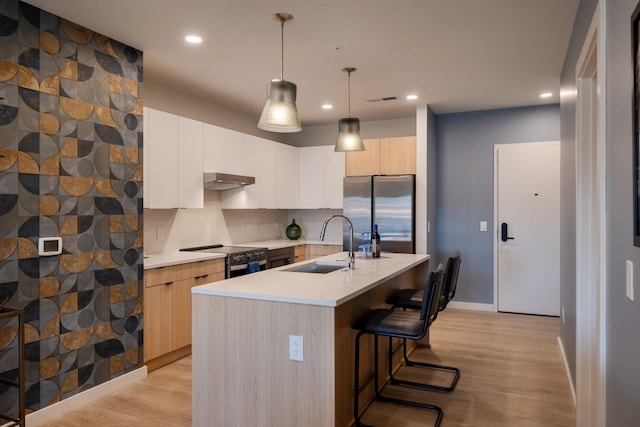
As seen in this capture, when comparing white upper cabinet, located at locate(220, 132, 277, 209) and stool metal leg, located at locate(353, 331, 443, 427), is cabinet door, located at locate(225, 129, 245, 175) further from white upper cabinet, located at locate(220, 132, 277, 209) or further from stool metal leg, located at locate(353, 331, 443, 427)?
stool metal leg, located at locate(353, 331, 443, 427)

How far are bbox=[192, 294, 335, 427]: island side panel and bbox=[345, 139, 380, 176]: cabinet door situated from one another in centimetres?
354

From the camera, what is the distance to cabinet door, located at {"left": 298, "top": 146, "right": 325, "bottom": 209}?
6207 millimetres

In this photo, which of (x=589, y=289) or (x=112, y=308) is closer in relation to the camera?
(x=589, y=289)

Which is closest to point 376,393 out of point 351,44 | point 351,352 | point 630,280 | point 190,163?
point 351,352

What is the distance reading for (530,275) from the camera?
5488mm

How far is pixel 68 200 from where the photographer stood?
2.95 metres

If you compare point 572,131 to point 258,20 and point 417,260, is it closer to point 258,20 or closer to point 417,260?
point 417,260

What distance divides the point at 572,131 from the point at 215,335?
2763mm

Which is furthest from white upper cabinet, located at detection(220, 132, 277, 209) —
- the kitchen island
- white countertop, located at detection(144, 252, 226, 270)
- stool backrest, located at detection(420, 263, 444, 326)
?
stool backrest, located at detection(420, 263, 444, 326)

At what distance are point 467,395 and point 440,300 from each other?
2.34 feet

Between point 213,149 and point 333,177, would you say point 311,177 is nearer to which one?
point 333,177

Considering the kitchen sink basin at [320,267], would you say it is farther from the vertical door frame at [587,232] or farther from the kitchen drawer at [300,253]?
the kitchen drawer at [300,253]

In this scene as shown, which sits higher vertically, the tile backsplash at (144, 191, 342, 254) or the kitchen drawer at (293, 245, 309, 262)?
the tile backsplash at (144, 191, 342, 254)

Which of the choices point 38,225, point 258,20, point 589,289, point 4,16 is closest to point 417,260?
point 589,289
